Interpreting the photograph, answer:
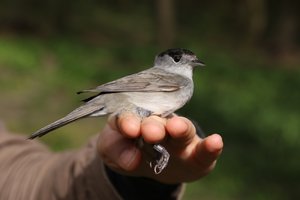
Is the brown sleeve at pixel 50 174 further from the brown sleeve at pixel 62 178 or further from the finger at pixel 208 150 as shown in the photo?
the finger at pixel 208 150

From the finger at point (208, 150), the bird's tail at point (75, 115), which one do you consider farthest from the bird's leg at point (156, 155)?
the bird's tail at point (75, 115)

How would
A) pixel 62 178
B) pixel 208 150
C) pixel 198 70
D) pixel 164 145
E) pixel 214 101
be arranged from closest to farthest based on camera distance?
pixel 208 150 → pixel 164 145 → pixel 62 178 → pixel 214 101 → pixel 198 70

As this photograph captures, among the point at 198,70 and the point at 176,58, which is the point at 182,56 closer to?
the point at 176,58

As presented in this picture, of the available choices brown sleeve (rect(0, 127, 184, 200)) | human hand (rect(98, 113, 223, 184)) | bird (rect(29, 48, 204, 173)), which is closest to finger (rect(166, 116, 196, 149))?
human hand (rect(98, 113, 223, 184))

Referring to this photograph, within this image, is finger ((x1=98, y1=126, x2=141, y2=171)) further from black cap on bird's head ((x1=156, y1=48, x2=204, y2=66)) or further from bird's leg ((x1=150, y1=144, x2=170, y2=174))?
black cap on bird's head ((x1=156, y1=48, x2=204, y2=66))

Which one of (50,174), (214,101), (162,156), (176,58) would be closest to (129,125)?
(162,156)

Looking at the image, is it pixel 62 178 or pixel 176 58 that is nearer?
pixel 176 58
